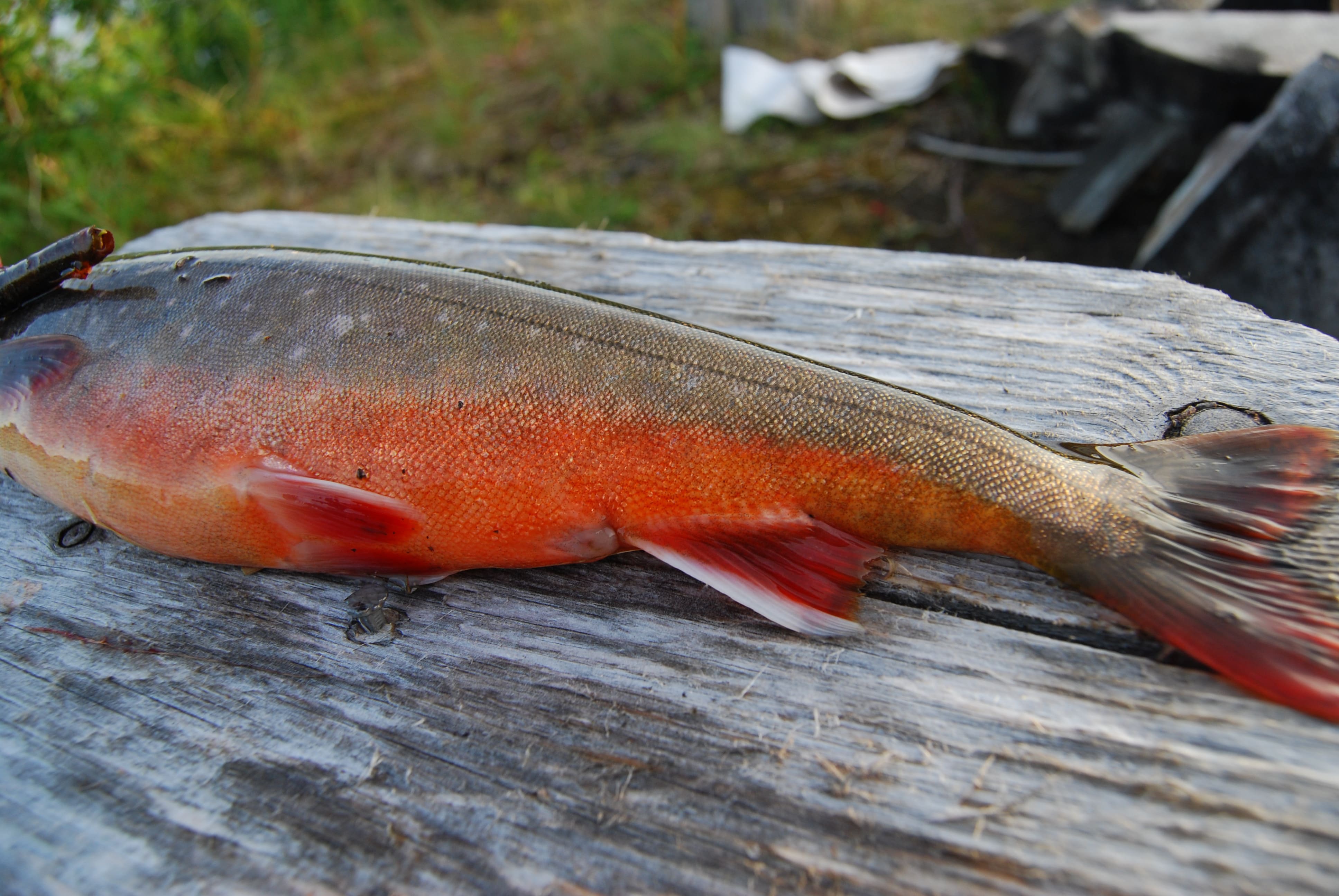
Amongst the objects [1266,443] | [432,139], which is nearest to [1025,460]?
[1266,443]

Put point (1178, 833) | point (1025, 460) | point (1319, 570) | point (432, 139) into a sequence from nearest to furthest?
point (1178, 833)
point (1319, 570)
point (1025, 460)
point (432, 139)

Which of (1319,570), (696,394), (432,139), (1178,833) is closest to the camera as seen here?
(1178,833)

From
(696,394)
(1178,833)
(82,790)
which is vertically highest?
(696,394)

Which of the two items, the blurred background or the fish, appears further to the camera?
the blurred background

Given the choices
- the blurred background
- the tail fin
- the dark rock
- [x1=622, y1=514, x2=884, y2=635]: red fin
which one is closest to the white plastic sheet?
the blurred background

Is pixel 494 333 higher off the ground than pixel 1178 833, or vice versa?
pixel 494 333

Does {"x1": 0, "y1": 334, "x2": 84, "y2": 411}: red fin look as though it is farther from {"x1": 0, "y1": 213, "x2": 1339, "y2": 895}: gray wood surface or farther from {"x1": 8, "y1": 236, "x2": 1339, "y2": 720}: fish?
{"x1": 0, "y1": 213, "x2": 1339, "y2": 895}: gray wood surface

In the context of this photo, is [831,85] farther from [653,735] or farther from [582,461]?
[653,735]

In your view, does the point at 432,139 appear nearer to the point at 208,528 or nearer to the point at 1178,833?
the point at 208,528
